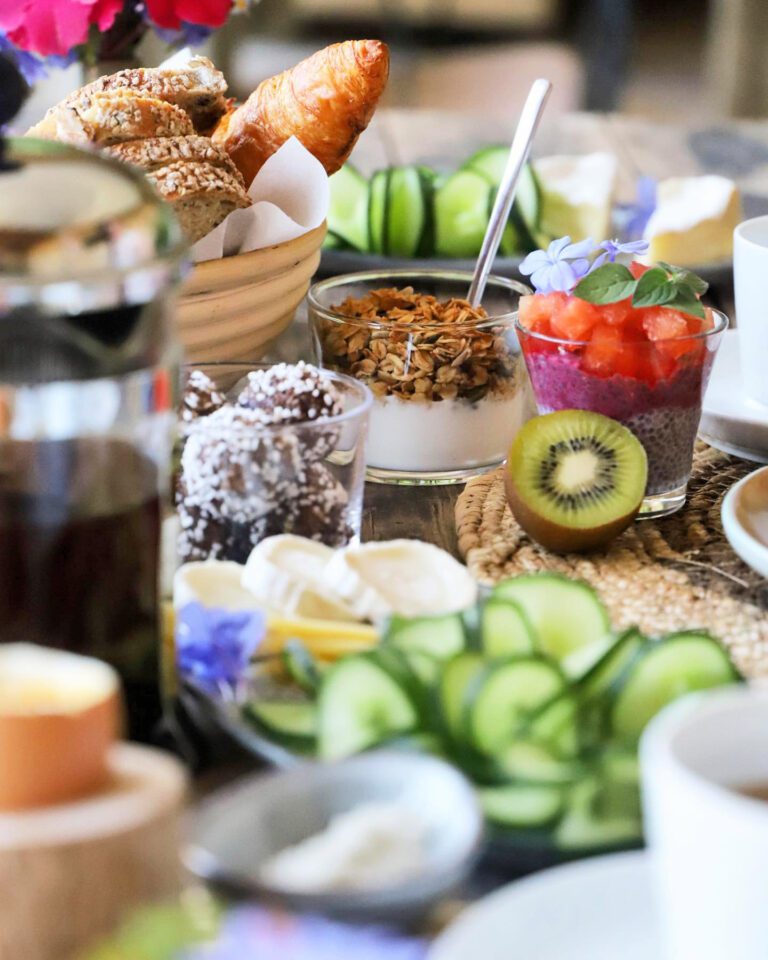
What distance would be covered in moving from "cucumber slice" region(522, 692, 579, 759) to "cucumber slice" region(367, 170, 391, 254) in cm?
103

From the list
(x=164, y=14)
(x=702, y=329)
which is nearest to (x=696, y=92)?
(x=164, y=14)

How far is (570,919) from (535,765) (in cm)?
7

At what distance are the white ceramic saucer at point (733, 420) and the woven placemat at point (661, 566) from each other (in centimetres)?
4

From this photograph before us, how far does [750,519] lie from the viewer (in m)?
0.88

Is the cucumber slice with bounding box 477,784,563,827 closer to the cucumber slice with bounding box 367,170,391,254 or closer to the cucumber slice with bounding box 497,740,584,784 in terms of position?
the cucumber slice with bounding box 497,740,584,784

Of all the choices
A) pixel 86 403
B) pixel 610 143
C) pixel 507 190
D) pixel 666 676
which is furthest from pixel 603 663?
pixel 610 143

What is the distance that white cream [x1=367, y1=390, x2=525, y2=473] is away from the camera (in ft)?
3.40

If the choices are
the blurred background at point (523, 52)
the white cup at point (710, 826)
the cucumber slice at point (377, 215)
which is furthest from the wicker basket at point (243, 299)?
the blurred background at point (523, 52)

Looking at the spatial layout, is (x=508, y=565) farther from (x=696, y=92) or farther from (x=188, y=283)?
(x=696, y=92)

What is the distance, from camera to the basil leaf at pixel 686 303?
0.93 metres

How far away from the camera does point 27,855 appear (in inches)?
18.1

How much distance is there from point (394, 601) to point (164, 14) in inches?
33.6

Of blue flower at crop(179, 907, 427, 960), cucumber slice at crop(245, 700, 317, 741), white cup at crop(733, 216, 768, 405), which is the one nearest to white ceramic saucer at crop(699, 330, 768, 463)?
white cup at crop(733, 216, 768, 405)

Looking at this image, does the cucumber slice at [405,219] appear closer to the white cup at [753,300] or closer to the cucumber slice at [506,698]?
the white cup at [753,300]
